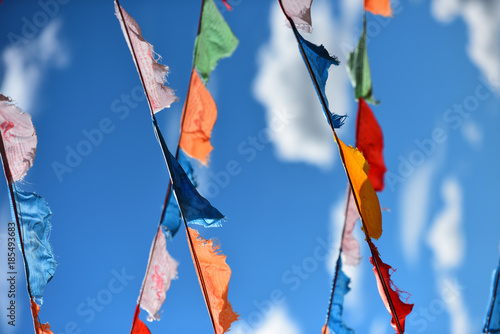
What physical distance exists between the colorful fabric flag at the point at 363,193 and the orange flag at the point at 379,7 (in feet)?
5.61

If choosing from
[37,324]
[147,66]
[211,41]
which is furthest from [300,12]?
[37,324]

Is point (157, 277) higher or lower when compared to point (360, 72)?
lower

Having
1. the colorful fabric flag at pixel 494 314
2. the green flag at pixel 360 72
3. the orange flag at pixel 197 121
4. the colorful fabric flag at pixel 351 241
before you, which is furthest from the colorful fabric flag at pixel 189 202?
the colorful fabric flag at pixel 494 314

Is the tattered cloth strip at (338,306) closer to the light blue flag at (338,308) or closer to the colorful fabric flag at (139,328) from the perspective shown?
the light blue flag at (338,308)

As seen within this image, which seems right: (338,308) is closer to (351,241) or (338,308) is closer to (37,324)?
(351,241)

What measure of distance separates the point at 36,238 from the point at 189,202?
3.94 ft

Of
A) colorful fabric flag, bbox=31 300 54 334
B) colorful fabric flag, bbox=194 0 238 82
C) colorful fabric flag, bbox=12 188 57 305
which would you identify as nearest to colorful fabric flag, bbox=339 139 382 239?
colorful fabric flag, bbox=194 0 238 82

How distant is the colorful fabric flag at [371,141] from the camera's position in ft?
14.1

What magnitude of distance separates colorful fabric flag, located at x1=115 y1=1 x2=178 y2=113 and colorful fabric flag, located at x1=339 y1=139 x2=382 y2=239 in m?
1.41

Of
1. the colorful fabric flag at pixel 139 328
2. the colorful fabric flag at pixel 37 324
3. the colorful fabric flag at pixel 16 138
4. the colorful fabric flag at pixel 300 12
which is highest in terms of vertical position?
the colorful fabric flag at pixel 300 12

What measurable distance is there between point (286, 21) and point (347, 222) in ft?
6.83

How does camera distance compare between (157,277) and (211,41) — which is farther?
(211,41)

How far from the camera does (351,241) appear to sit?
4547 mm

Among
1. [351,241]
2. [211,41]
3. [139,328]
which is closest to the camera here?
[139,328]
